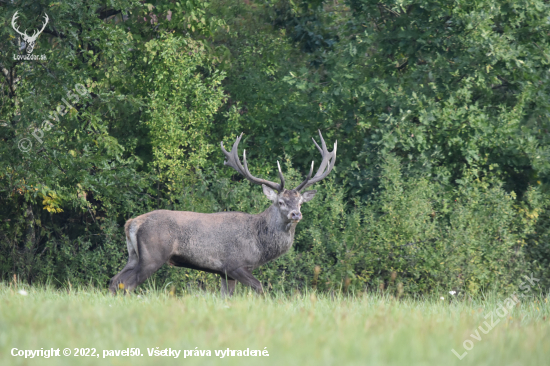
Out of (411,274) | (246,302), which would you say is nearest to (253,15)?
(411,274)

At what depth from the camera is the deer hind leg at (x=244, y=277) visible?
26.8 ft

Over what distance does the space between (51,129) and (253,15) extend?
17.4ft

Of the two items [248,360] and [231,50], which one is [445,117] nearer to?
[231,50]

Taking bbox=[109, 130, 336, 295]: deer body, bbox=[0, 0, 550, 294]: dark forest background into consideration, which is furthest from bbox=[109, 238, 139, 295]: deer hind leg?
bbox=[0, 0, 550, 294]: dark forest background

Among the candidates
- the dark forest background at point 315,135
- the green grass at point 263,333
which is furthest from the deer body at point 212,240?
the dark forest background at point 315,135

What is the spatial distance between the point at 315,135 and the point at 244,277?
17.4 feet

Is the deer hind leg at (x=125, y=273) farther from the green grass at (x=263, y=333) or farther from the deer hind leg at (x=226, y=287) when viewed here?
the green grass at (x=263, y=333)

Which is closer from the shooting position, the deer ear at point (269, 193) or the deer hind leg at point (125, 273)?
the deer hind leg at point (125, 273)

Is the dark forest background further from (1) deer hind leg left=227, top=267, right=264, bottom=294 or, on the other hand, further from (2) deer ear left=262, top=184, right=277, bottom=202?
(1) deer hind leg left=227, top=267, right=264, bottom=294

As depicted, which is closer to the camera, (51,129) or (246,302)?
(246,302)

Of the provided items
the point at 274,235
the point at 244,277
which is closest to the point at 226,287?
the point at 244,277

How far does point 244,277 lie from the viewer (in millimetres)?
8258

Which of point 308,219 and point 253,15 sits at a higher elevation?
point 253,15

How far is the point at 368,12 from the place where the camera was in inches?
481
